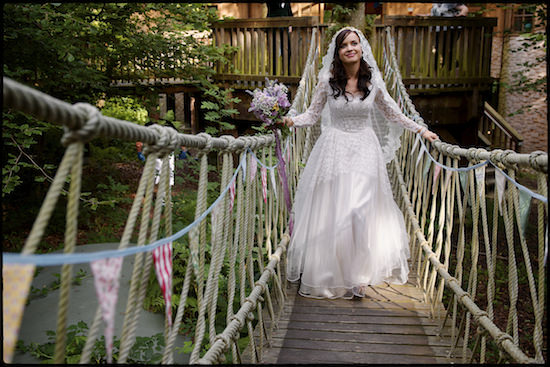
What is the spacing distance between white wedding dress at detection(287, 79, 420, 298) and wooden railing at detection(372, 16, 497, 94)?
3.63 meters

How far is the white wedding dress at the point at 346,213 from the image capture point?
2455mm

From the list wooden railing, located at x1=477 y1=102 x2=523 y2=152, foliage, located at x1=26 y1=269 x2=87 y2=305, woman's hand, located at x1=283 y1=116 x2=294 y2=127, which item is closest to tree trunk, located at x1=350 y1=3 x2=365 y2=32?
woman's hand, located at x1=283 y1=116 x2=294 y2=127

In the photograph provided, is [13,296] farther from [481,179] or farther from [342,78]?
[342,78]

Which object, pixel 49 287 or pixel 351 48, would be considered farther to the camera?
pixel 49 287

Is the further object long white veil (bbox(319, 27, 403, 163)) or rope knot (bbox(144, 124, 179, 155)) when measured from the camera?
long white veil (bbox(319, 27, 403, 163))

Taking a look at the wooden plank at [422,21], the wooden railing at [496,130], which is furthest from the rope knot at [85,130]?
the wooden railing at [496,130]

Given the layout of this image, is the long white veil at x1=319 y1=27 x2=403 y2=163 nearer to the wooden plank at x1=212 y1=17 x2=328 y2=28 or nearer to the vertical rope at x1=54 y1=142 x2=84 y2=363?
the vertical rope at x1=54 y1=142 x2=84 y2=363

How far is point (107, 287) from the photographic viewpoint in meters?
0.85

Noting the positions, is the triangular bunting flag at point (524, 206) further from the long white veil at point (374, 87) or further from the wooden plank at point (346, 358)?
the long white veil at point (374, 87)

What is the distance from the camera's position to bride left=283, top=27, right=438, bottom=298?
2.46 metres

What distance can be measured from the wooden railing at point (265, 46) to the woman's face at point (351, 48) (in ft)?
12.6

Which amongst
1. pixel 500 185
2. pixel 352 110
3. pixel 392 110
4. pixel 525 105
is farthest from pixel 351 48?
pixel 525 105

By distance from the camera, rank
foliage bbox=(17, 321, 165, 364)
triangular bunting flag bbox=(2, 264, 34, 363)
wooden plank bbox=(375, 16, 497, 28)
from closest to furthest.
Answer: triangular bunting flag bbox=(2, 264, 34, 363)
foliage bbox=(17, 321, 165, 364)
wooden plank bbox=(375, 16, 497, 28)

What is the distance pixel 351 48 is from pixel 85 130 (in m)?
1.98
